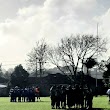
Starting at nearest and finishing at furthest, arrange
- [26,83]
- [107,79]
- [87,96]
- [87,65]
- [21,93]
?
[87,96] → [21,93] → [87,65] → [107,79] → [26,83]

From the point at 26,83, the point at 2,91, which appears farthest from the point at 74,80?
the point at 2,91

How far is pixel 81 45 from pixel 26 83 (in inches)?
740

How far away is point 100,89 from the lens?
88.1 m

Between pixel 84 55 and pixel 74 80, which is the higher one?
pixel 84 55

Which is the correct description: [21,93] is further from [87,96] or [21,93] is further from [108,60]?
[108,60]

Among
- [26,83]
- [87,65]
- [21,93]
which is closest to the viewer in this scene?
[21,93]

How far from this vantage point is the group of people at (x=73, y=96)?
27547 millimetres

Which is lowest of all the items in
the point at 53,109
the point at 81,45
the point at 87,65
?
the point at 53,109

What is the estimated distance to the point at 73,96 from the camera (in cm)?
2747

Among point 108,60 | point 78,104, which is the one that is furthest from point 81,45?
point 78,104

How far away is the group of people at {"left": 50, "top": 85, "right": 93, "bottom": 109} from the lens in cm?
2755

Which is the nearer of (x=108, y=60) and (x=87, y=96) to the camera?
(x=87, y=96)

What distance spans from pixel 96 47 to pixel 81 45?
12.0 feet

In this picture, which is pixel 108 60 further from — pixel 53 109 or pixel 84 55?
pixel 53 109
